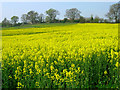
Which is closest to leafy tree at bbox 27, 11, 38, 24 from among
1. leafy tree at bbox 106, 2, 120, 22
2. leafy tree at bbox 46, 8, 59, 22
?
leafy tree at bbox 46, 8, 59, 22

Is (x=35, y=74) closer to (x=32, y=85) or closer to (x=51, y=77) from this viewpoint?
(x=32, y=85)

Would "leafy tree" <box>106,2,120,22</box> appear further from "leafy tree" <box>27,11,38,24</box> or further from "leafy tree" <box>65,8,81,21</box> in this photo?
"leafy tree" <box>27,11,38,24</box>

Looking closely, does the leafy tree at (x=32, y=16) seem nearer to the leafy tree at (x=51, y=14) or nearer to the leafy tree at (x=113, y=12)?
the leafy tree at (x=51, y=14)

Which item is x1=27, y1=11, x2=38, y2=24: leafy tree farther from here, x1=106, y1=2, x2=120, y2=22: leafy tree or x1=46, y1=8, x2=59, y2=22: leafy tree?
x1=106, y1=2, x2=120, y2=22: leafy tree

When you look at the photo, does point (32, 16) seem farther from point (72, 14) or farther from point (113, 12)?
point (113, 12)

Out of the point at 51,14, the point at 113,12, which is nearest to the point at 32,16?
the point at 51,14

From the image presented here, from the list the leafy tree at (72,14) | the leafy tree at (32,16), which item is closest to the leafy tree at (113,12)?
the leafy tree at (72,14)

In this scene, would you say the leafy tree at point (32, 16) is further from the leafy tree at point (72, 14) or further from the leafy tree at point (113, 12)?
the leafy tree at point (113, 12)

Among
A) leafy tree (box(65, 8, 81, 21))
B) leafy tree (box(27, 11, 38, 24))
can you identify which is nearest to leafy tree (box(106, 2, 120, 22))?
leafy tree (box(65, 8, 81, 21))

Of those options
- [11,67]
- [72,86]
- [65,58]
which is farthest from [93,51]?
[11,67]

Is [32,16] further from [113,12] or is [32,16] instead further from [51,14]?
[113,12]

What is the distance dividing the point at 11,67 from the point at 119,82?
11.6 ft

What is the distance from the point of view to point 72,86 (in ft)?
13.8

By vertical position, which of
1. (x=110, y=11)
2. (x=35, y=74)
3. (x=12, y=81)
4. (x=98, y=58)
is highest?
(x=110, y=11)
